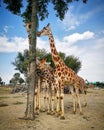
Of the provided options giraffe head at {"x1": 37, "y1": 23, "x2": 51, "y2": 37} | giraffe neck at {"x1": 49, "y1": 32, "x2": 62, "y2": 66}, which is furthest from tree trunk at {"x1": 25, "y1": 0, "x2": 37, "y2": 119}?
giraffe neck at {"x1": 49, "y1": 32, "x2": 62, "y2": 66}

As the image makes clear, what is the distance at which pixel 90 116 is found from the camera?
29.0 ft

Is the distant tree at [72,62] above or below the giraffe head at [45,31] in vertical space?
above

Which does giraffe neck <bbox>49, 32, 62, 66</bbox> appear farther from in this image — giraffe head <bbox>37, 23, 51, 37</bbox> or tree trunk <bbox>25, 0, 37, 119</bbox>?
tree trunk <bbox>25, 0, 37, 119</bbox>

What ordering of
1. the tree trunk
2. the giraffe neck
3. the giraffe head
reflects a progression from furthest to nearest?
the giraffe neck → the giraffe head → the tree trunk

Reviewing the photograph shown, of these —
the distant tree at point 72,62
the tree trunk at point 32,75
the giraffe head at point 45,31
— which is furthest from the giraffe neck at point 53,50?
the distant tree at point 72,62

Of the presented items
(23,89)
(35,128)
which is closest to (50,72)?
(35,128)

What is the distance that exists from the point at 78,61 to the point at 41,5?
2255cm

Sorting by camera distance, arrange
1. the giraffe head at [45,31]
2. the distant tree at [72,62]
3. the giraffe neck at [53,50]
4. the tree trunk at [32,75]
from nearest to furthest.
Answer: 1. the tree trunk at [32,75]
2. the giraffe head at [45,31]
3. the giraffe neck at [53,50]
4. the distant tree at [72,62]

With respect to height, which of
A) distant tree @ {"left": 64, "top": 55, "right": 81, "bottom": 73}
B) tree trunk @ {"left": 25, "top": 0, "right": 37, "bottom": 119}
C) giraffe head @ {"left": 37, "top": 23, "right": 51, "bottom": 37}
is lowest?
tree trunk @ {"left": 25, "top": 0, "right": 37, "bottom": 119}

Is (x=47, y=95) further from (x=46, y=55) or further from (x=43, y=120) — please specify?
(x=46, y=55)

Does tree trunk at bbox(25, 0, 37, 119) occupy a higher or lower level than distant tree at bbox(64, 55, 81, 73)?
lower

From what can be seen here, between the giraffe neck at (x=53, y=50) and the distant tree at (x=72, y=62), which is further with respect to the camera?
the distant tree at (x=72, y=62)

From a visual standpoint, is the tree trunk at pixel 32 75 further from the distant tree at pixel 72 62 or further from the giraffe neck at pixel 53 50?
the distant tree at pixel 72 62

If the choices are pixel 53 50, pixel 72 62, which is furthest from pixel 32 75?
pixel 72 62
